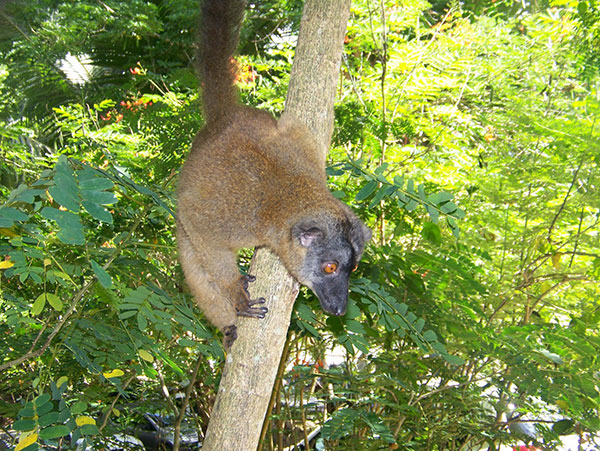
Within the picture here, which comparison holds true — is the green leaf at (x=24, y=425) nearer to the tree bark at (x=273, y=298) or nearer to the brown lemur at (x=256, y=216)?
the tree bark at (x=273, y=298)

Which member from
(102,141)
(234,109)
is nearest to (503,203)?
(234,109)

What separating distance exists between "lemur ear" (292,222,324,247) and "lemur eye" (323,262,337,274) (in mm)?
168

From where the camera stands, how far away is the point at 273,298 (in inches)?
100

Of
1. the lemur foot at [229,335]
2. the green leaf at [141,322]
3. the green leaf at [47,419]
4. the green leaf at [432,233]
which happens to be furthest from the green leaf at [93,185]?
the green leaf at [432,233]

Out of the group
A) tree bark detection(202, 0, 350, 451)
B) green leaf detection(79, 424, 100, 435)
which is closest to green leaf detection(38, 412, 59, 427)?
green leaf detection(79, 424, 100, 435)

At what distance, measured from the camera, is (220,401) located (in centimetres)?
240

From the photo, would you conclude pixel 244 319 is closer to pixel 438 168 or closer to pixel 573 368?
pixel 573 368

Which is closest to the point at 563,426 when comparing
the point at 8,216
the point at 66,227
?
the point at 66,227

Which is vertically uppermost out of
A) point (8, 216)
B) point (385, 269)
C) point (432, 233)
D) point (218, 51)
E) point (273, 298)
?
point (218, 51)

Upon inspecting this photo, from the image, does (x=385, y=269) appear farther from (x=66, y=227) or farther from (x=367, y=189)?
(x=66, y=227)

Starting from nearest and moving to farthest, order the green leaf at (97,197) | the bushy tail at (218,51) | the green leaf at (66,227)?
the green leaf at (66,227) → the green leaf at (97,197) → the bushy tail at (218,51)

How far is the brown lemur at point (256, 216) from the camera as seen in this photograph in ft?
9.59

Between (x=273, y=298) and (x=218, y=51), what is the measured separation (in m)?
1.90

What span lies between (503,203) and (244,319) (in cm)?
329
